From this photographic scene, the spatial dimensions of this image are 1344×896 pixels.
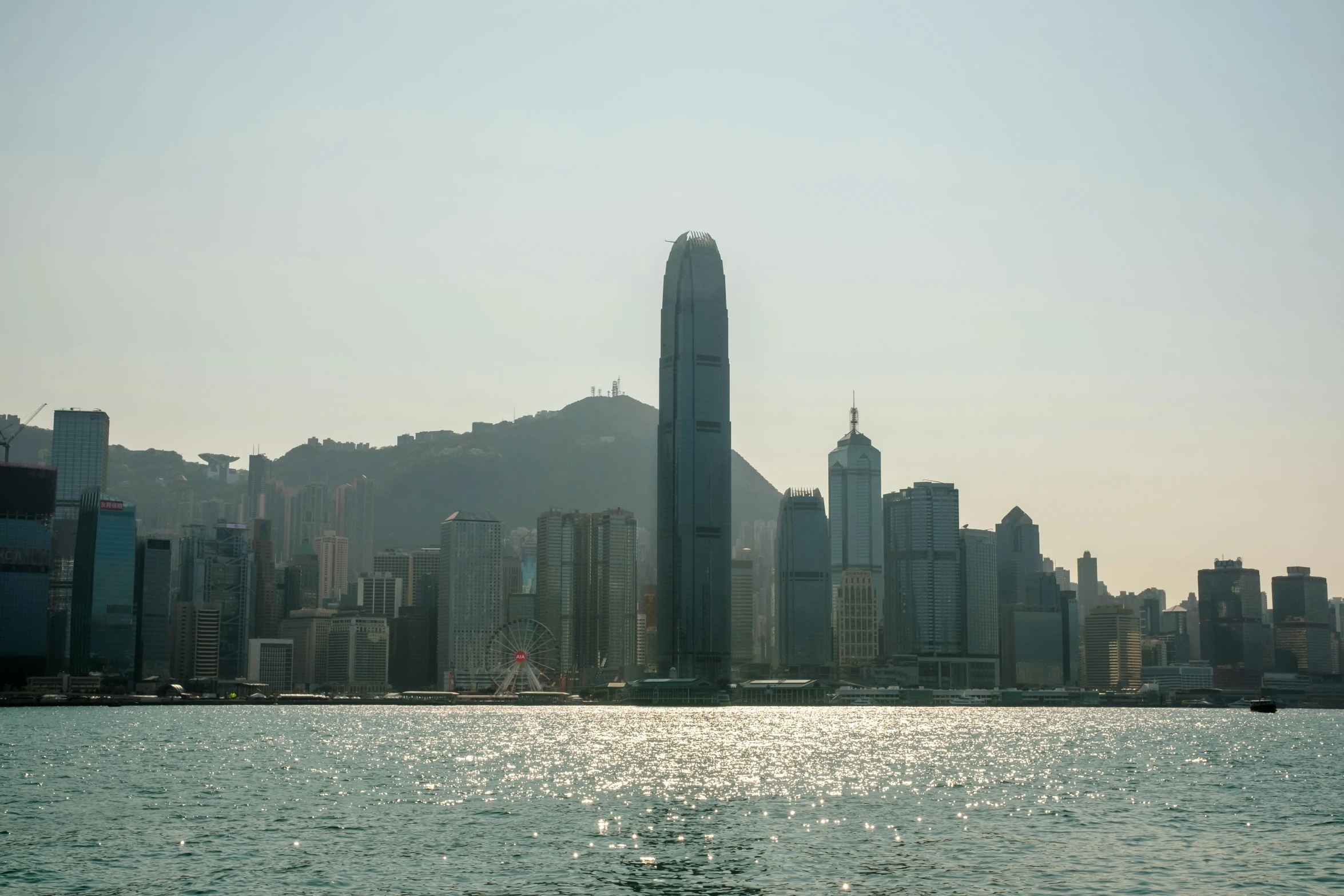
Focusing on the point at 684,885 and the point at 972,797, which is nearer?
the point at 684,885

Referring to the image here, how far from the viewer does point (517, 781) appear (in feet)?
409

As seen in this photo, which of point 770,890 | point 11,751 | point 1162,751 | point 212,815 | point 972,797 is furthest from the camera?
point 1162,751

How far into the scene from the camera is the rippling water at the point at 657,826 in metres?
71.4

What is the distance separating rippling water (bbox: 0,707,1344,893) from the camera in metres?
71.4

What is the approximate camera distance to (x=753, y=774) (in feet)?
442

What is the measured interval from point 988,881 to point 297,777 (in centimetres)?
7451

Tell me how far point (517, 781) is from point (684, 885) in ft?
188

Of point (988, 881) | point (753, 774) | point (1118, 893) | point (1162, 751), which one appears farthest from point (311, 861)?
point (1162, 751)

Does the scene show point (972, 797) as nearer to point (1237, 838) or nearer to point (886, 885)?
point (1237, 838)

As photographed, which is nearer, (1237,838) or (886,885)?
(886,885)

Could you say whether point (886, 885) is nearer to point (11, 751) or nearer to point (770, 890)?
point (770, 890)

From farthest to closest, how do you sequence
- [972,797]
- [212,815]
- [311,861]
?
[972,797]
[212,815]
[311,861]

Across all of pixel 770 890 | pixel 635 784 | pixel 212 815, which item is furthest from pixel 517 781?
pixel 770 890

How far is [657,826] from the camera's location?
91.9 m
